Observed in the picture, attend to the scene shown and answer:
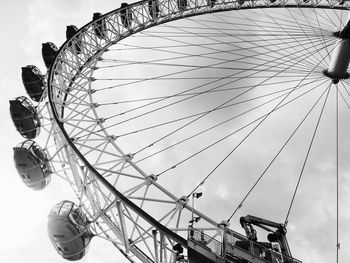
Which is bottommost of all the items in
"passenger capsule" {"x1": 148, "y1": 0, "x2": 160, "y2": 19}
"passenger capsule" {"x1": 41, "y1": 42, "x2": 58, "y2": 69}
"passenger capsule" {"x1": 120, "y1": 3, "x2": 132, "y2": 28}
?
"passenger capsule" {"x1": 41, "y1": 42, "x2": 58, "y2": 69}

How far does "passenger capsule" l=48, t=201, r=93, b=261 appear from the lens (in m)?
14.1

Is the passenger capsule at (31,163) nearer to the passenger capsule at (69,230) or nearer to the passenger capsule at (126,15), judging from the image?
the passenger capsule at (69,230)

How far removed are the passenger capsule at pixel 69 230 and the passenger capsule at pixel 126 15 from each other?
16160 millimetres

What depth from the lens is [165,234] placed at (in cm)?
1216

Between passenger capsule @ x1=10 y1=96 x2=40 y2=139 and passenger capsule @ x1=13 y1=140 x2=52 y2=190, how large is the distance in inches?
95.4

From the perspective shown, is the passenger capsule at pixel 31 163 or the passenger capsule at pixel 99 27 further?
the passenger capsule at pixel 99 27

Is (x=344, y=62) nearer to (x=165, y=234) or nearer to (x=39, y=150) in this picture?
(x=165, y=234)

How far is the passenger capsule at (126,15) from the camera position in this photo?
2571 cm

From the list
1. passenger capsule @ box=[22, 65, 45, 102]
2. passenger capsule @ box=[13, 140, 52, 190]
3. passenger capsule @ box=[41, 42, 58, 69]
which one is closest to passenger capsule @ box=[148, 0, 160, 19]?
passenger capsule @ box=[41, 42, 58, 69]

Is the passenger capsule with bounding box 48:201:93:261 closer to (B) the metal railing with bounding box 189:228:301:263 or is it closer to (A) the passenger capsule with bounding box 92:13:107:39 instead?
(B) the metal railing with bounding box 189:228:301:263

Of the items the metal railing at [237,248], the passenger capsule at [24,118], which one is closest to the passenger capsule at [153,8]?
the passenger capsule at [24,118]

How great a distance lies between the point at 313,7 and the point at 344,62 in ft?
32.8

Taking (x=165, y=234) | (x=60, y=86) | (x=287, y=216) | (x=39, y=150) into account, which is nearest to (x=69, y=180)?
(x=39, y=150)

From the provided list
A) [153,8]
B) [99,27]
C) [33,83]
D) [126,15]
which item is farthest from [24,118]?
[153,8]
